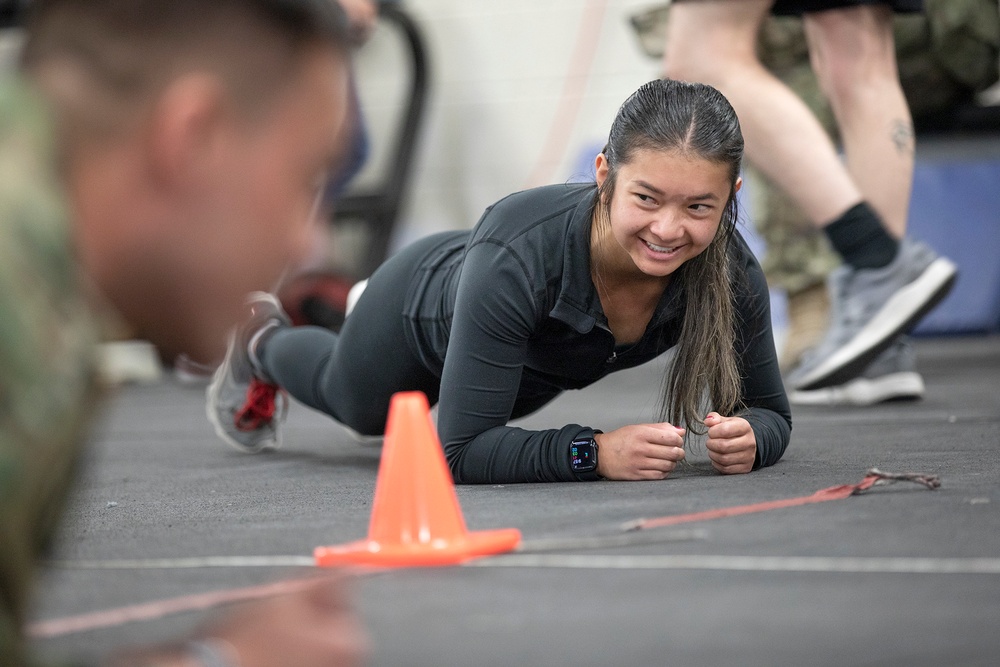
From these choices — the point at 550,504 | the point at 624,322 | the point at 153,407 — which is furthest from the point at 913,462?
the point at 153,407

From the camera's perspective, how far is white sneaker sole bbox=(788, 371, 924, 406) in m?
2.66

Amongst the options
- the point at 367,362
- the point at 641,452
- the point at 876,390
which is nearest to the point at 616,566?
the point at 641,452

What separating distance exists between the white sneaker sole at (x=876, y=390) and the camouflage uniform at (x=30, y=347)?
2.20m

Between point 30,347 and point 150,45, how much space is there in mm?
186

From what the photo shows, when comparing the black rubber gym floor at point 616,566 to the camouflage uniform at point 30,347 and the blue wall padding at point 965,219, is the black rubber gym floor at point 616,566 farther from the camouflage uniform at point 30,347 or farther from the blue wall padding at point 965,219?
the blue wall padding at point 965,219

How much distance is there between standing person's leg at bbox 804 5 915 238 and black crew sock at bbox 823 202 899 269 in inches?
5.3

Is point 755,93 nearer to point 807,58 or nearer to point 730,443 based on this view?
point 730,443

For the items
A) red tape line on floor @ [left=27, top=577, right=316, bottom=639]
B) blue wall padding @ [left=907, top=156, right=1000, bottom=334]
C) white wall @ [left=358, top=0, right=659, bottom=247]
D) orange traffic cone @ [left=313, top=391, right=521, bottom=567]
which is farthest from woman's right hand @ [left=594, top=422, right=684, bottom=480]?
white wall @ [left=358, top=0, right=659, bottom=247]

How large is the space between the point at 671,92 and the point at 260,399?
108 cm

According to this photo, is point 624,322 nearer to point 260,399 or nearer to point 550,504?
point 550,504

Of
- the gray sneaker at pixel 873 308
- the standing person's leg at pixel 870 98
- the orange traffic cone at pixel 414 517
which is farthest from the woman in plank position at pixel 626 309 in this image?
the standing person's leg at pixel 870 98

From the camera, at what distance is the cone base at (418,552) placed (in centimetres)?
123

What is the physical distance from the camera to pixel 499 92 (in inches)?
206

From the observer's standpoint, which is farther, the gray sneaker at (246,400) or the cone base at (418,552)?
the gray sneaker at (246,400)
